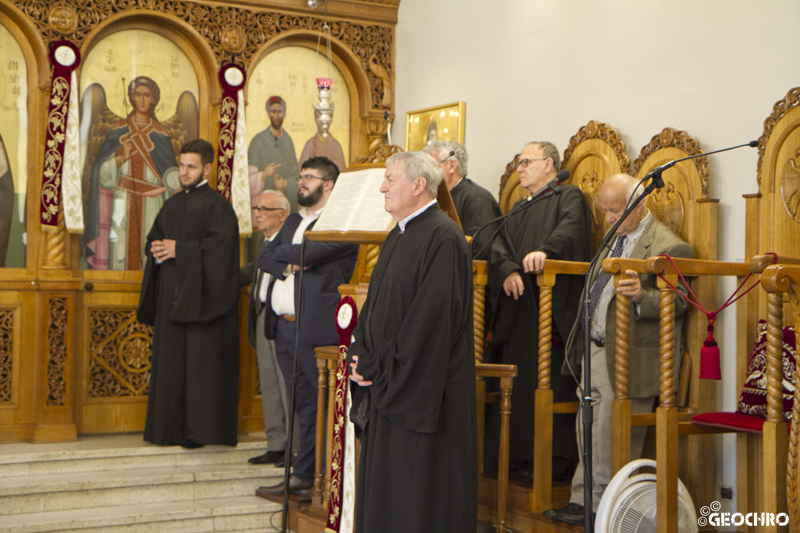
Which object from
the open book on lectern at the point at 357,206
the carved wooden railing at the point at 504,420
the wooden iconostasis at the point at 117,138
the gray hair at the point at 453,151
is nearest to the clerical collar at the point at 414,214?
the open book on lectern at the point at 357,206

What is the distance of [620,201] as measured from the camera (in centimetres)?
440

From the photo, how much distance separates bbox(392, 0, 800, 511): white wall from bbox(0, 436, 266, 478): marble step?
2.52 m

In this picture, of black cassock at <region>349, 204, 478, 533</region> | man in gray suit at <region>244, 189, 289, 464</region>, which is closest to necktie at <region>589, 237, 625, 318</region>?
black cassock at <region>349, 204, 478, 533</region>

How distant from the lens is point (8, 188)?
595 centimetres

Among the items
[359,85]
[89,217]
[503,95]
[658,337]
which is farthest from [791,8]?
[89,217]

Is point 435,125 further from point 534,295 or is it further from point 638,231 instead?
point 638,231

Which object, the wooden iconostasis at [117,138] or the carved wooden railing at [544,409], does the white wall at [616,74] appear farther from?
the carved wooden railing at [544,409]

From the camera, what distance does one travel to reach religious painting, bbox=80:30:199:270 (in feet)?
20.5

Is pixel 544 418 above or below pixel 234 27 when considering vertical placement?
below

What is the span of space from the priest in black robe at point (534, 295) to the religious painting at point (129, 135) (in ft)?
9.01

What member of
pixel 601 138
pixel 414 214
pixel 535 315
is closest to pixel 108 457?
pixel 535 315

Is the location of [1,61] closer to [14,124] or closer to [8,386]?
[14,124]

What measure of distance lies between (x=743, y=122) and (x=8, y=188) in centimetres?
459

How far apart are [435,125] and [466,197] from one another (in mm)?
1715
